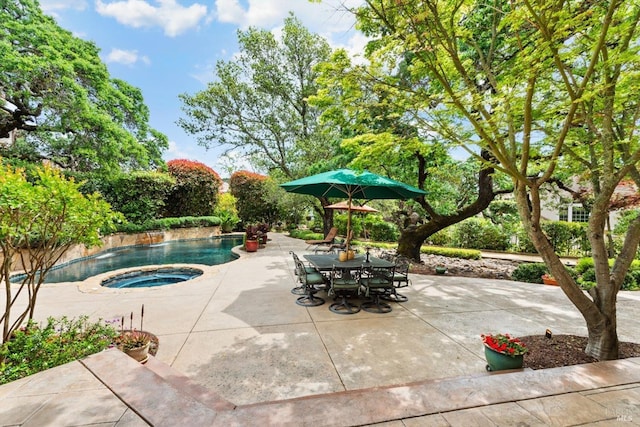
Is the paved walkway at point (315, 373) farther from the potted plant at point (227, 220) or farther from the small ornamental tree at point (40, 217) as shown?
the potted plant at point (227, 220)

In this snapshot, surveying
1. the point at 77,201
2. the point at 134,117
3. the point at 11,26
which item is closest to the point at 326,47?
the point at 134,117

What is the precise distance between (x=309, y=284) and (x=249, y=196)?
19.2 metres

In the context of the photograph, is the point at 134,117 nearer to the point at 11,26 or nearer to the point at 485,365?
the point at 11,26

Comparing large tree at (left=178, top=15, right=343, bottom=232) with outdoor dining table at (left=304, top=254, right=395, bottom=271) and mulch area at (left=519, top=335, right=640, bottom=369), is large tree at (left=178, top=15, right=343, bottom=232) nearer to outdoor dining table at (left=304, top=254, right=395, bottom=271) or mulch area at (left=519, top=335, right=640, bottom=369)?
outdoor dining table at (left=304, top=254, right=395, bottom=271)

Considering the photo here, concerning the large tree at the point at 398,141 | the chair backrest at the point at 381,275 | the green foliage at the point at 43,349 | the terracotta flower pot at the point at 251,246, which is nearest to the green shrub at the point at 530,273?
the large tree at the point at 398,141

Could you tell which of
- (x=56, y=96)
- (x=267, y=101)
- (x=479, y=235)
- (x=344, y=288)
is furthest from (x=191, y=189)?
(x=479, y=235)

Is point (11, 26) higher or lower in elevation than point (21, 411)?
higher

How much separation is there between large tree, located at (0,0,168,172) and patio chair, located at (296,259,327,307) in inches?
432

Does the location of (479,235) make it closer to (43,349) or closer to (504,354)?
(504,354)

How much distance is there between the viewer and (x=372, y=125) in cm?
782

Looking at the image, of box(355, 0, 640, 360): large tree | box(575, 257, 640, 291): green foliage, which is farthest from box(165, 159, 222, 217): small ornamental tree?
box(575, 257, 640, 291): green foliage

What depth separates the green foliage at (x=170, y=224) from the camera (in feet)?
48.2

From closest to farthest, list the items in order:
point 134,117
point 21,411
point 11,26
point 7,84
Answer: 1. point 21,411
2. point 11,26
3. point 7,84
4. point 134,117

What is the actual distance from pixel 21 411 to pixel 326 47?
15972mm
